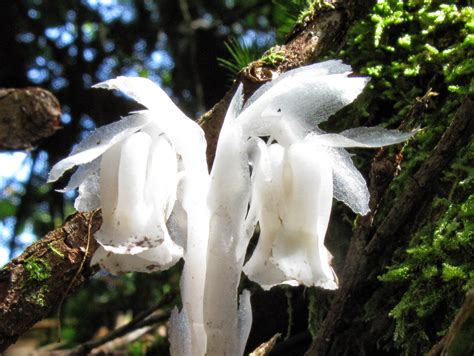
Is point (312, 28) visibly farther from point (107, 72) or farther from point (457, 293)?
point (107, 72)

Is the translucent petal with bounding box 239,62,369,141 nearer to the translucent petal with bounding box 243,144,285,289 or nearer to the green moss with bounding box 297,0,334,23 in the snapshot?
the translucent petal with bounding box 243,144,285,289

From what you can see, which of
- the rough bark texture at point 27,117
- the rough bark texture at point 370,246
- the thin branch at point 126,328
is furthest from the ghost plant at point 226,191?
the rough bark texture at point 27,117

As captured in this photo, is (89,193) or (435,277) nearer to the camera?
(89,193)

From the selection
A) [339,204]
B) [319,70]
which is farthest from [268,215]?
[339,204]

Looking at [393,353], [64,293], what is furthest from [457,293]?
[64,293]

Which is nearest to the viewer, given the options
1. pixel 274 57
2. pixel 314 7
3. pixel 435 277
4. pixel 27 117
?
pixel 435 277

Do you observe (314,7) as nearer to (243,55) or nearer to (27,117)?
(243,55)
